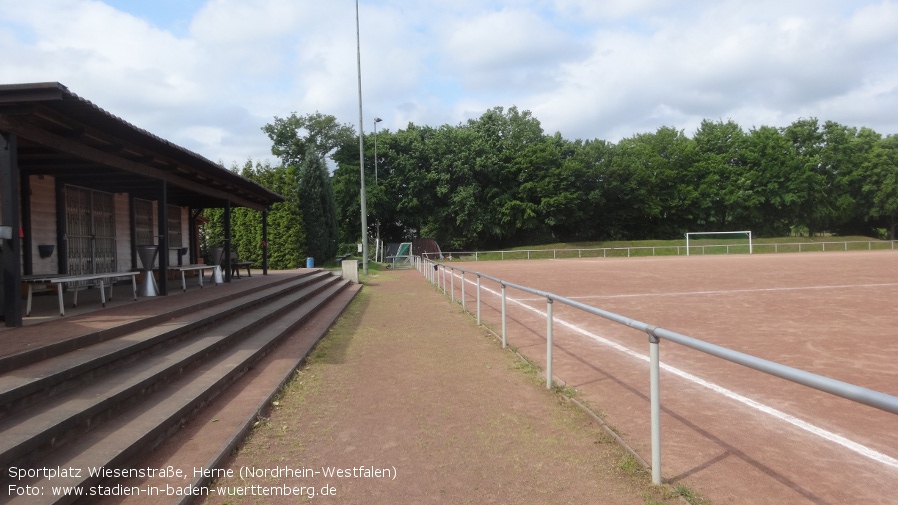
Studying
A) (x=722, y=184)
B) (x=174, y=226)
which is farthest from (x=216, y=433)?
(x=722, y=184)

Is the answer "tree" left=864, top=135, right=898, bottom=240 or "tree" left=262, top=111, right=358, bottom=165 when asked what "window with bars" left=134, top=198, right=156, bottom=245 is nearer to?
"tree" left=262, top=111, right=358, bottom=165

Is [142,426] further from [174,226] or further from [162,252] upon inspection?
[174,226]

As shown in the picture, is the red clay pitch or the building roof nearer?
the red clay pitch

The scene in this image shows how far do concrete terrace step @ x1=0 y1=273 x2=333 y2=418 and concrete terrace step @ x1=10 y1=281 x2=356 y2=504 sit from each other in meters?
0.47

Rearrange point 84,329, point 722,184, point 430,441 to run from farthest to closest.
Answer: point 722,184
point 84,329
point 430,441

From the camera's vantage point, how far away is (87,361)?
446cm

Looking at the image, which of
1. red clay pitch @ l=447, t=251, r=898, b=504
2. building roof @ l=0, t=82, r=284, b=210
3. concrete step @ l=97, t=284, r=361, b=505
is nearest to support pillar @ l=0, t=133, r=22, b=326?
building roof @ l=0, t=82, r=284, b=210

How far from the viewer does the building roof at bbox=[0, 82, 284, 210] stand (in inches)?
226

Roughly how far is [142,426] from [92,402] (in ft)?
1.31

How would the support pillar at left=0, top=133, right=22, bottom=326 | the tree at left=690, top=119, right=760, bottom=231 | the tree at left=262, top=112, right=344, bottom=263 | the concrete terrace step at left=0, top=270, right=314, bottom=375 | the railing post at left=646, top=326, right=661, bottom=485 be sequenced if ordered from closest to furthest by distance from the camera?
the railing post at left=646, top=326, right=661, bottom=485 < the concrete terrace step at left=0, top=270, right=314, bottom=375 < the support pillar at left=0, top=133, right=22, bottom=326 < the tree at left=262, top=112, right=344, bottom=263 < the tree at left=690, top=119, right=760, bottom=231

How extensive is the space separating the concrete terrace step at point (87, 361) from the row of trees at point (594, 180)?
39268 millimetres

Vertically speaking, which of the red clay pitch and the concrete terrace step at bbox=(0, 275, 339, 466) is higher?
the concrete terrace step at bbox=(0, 275, 339, 466)

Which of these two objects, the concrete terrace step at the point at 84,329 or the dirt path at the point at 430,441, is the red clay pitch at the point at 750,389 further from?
the concrete terrace step at the point at 84,329

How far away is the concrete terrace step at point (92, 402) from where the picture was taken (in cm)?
324
